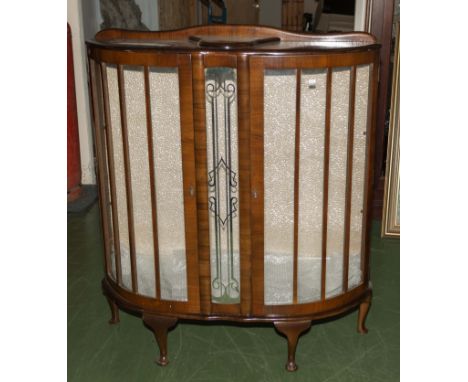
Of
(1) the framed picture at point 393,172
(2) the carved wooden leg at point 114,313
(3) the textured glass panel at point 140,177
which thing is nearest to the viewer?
(3) the textured glass panel at point 140,177

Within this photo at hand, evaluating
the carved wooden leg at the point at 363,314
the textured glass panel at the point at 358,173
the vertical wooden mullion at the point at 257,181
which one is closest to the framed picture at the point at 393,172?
the carved wooden leg at the point at 363,314

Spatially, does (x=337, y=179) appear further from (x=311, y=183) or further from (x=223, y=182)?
(x=223, y=182)

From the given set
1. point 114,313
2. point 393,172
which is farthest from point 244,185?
point 393,172

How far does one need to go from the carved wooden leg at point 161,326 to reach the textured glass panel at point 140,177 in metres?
0.10

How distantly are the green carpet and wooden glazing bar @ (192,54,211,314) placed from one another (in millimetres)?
293

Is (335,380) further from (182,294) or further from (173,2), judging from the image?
(173,2)

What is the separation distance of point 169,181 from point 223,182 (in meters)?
0.20

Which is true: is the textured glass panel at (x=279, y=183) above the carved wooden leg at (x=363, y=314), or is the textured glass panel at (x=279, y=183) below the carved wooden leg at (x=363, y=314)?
above

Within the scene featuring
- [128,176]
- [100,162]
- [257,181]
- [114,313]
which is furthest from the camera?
[114,313]

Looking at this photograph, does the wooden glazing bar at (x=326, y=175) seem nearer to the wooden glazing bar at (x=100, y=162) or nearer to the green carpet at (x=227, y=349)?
the green carpet at (x=227, y=349)

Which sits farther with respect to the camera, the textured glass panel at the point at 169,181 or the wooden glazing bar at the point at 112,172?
the wooden glazing bar at the point at 112,172

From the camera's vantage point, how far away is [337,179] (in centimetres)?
225

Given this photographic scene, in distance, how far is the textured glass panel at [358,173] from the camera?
217cm

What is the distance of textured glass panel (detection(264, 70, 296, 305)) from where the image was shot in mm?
2064
